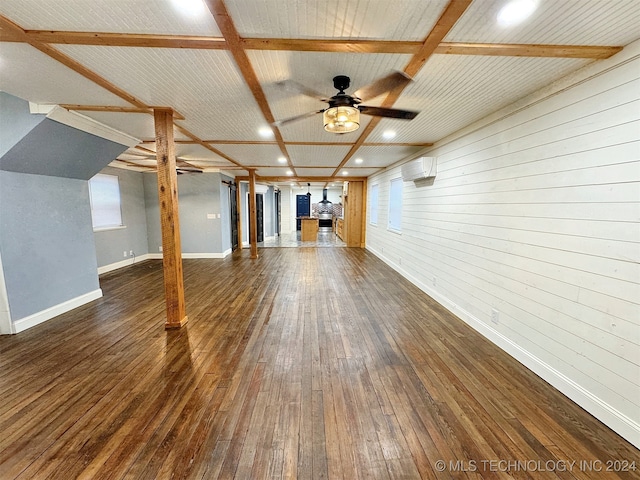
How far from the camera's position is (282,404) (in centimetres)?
190

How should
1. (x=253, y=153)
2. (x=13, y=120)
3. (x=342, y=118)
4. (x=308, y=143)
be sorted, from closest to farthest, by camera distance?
(x=342, y=118), (x=13, y=120), (x=308, y=143), (x=253, y=153)

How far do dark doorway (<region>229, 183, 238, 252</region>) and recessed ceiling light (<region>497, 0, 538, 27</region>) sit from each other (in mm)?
7531

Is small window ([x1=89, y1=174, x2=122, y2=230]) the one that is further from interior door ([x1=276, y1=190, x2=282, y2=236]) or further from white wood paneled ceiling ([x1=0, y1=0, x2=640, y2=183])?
interior door ([x1=276, y1=190, x2=282, y2=236])

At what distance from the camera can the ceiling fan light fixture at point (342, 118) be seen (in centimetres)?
212

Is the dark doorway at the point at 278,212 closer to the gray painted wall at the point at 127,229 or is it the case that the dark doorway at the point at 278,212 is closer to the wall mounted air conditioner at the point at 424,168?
the gray painted wall at the point at 127,229

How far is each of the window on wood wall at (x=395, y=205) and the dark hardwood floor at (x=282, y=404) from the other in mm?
2835

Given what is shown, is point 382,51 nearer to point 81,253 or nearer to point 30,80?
point 30,80

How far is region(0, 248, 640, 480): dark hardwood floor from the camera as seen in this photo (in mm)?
1463

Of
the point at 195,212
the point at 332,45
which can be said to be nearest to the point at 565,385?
the point at 332,45

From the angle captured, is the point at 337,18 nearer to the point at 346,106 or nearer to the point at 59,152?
the point at 346,106

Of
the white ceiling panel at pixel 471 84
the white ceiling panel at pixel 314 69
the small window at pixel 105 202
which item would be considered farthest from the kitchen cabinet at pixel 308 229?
the white ceiling panel at pixel 314 69

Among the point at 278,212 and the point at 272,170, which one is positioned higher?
the point at 272,170

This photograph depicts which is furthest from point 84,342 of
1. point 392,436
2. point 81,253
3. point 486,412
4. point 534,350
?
point 534,350

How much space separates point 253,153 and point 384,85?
3456 millimetres
